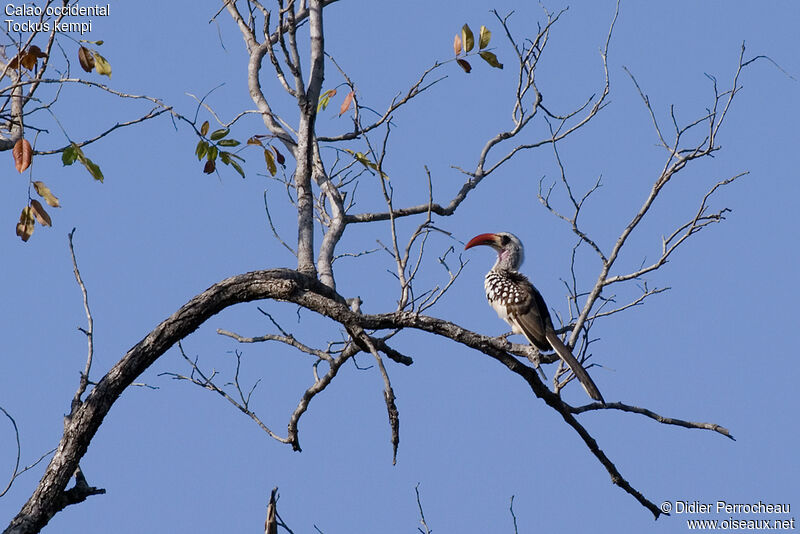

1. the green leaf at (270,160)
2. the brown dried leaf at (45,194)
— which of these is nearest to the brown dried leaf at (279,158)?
the green leaf at (270,160)

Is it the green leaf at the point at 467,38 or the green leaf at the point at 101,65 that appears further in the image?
the green leaf at the point at 467,38

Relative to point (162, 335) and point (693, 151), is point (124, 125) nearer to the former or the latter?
point (162, 335)

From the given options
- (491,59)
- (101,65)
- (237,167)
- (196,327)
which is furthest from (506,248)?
(196,327)

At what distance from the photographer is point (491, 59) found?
5574 millimetres

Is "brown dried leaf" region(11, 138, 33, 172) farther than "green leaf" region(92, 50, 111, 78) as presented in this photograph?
No

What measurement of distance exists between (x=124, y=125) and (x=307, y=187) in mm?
878

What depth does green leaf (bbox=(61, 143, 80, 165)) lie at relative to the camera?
3982mm

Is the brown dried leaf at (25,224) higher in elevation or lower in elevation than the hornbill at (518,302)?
lower

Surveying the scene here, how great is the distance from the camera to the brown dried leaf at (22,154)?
398 cm

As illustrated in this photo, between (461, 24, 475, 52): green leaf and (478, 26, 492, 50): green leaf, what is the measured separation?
0.04 meters

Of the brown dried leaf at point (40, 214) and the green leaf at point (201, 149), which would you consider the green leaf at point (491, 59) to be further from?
the brown dried leaf at point (40, 214)

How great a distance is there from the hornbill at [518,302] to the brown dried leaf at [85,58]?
2.99 meters

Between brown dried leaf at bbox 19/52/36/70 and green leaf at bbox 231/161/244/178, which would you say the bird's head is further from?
brown dried leaf at bbox 19/52/36/70

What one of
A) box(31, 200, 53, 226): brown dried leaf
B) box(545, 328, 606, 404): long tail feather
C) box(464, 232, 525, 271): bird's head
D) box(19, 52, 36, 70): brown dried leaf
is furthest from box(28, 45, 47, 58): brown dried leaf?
box(464, 232, 525, 271): bird's head
